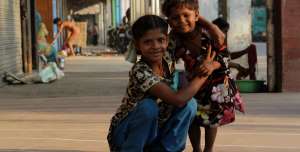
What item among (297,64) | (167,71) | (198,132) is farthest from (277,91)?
(167,71)

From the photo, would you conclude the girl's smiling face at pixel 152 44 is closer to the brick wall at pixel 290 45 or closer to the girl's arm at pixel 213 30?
the girl's arm at pixel 213 30

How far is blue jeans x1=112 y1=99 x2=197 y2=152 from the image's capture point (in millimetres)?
4414

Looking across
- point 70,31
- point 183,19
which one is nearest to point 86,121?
point 183,19

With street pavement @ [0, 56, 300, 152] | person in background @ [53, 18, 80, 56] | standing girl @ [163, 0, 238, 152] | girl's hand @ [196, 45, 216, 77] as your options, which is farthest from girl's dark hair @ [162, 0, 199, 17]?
person in background @ [53, 18, 80, 56]

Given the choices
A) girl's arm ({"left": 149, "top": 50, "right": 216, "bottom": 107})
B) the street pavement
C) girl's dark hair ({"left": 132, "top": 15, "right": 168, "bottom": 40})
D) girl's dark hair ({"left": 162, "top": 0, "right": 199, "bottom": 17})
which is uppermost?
girl's dark hair ({"left": 162, "top": 0, "right": 199, "bottom": 17})

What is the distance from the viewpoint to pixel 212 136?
18.4ft

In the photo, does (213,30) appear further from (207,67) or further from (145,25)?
(145,25)

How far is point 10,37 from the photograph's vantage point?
1462cm

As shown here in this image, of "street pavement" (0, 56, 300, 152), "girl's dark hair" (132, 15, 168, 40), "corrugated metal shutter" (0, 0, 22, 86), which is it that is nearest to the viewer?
"girl's dark hair" (132, 15, 168, 40)

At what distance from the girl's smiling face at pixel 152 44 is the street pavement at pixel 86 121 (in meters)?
1.94

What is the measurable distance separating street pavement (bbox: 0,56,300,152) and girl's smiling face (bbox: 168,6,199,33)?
1.52 metres

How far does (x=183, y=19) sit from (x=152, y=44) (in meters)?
0.59

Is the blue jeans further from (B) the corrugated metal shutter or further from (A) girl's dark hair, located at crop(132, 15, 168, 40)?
(B) the corrugated metal shutter

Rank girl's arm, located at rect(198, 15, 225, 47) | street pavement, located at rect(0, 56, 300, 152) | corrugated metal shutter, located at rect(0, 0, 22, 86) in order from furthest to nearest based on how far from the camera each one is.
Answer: corrugated metal shutter, located at rect(0, 0, 22, 86), street pavement, located at rect(0, 56, 300, 152), girl's arm, located at rect(198, 15, 225, 47)
